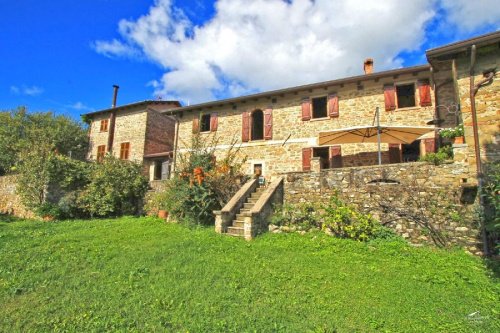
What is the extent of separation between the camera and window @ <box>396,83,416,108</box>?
1197 cm

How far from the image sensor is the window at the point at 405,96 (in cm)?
1197

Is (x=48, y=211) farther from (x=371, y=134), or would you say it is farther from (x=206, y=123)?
(x=371, y=134)

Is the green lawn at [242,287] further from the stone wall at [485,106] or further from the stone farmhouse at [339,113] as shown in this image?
the stone farmhouse at [339,113]

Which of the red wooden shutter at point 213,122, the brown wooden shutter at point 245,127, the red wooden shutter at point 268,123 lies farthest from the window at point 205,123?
the red wooden shutter at point 268,123

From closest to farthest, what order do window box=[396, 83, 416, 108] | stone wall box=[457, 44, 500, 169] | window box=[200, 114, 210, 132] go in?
stone wall box=[457, 44, 500, 169], window box=[396, 83, 416, 108], window box=[200, 114, 210, 132]

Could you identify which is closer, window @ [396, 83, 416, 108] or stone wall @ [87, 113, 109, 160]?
window @ [396, 83, 416, 108]

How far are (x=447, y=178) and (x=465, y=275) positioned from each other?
261 cm

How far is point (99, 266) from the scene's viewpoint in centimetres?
527

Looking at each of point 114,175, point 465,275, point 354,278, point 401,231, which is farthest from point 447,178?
point 114,175

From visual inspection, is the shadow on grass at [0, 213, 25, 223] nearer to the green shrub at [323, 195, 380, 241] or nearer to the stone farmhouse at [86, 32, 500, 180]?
the stone farmhouse at [86, 32, 500, 180]

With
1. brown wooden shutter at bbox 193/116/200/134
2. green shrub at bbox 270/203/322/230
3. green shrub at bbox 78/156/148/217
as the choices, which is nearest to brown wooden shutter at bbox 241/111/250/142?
brown wooden shutter at bbox 193/116/200/134

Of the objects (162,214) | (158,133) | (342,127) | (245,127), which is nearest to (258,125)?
(245,127)

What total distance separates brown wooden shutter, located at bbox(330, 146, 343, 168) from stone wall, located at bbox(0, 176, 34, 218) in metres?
Answer: 14.9

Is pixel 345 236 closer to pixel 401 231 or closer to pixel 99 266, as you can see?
pixel 401 231
